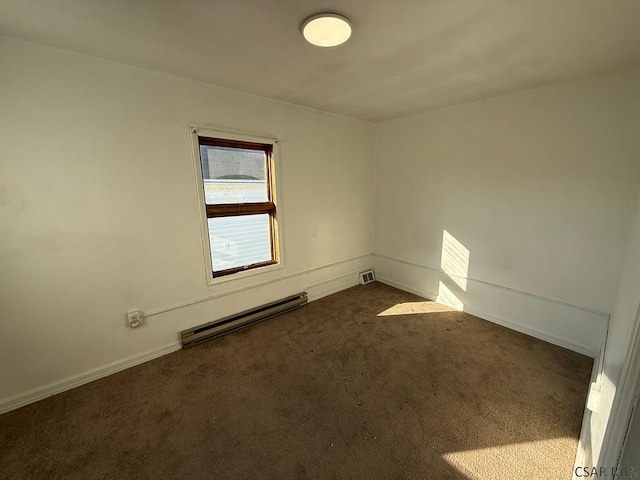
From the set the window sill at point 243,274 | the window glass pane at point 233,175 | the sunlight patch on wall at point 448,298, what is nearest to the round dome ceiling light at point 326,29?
the window glass pane at point 233,175

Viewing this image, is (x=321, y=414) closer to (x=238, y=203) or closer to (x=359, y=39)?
(x=238, y=203)

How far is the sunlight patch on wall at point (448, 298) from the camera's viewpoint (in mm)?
3055

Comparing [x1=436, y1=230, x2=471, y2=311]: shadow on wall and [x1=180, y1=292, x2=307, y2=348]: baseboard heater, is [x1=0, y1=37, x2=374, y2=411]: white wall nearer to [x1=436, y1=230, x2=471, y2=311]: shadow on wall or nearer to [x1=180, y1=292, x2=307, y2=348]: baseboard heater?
[x1=180, y1=292, x2=307, y2=348]: baseboard heater

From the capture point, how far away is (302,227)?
310 cm

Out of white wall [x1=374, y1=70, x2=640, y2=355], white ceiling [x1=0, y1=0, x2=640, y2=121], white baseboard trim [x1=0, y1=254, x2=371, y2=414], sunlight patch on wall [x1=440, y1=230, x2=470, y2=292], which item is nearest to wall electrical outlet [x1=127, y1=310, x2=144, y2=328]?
white baseboard trim [x1=0, y1=254, x2=371, y2=414]

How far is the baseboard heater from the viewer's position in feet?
7.89

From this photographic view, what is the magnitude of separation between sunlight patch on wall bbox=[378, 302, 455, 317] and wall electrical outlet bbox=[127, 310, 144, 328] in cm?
229

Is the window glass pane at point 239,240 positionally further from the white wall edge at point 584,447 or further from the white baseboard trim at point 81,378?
the white wall edge at point 584,447

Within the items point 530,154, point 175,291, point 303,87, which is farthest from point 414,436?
point 303,87

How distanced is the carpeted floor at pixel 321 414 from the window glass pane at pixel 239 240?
77cm

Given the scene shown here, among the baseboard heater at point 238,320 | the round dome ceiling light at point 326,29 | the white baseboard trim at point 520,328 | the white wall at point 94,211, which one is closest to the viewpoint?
the round dome ceiling light at point 326,29

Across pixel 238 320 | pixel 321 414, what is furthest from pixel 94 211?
pixel 321 414

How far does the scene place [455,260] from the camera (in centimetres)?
303

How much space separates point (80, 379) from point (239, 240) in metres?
1.60
